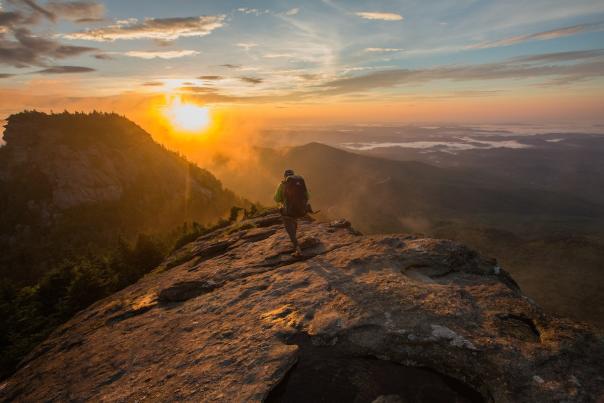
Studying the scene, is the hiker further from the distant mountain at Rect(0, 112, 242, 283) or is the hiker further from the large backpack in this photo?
the distant mountain at Rect(0, 112, 242, 283)

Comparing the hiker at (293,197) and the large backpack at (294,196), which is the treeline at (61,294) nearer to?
the hiker at (293,197)

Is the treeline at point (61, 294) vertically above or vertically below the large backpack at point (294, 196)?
below

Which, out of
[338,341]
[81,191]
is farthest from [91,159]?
[338,341]

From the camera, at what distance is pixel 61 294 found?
27844 millimetres

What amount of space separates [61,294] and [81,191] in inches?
3182

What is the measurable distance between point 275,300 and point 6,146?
126m

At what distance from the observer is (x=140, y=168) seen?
11225 centimetres

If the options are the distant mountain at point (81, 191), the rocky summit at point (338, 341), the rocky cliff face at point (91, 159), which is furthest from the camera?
the rocky cliff face at point (91, 159)

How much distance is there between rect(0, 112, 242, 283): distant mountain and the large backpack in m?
75.0

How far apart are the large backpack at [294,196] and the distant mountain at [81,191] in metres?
75.0

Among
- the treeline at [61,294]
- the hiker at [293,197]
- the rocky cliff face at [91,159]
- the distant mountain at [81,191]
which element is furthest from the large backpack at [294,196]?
the rocky cliff face at [91,159]

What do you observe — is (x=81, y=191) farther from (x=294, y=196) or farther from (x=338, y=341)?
(x=338, y=341)

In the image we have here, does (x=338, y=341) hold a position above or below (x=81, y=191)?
above

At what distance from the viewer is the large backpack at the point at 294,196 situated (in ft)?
45.3
